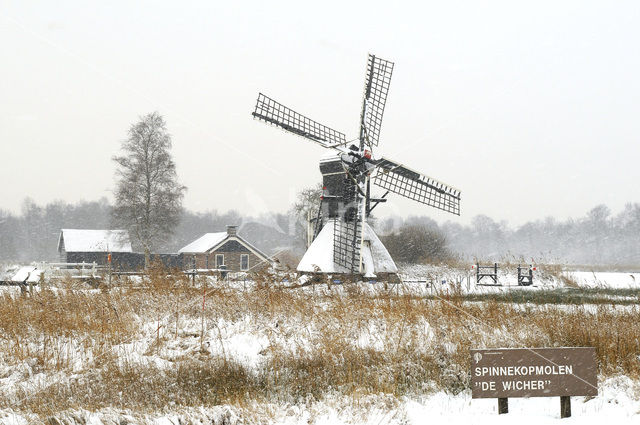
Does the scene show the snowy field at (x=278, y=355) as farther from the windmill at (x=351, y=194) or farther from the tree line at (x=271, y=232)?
the tree line at (x=271, y=232)

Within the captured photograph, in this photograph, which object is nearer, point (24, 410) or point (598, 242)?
point (24, 410)

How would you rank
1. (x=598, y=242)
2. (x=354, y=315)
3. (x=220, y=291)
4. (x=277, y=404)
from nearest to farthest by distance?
(x=277, y=404), (x=354, y=315), (x=220, y=291), (x=598, y=242)

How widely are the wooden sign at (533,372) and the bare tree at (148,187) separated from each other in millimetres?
31507

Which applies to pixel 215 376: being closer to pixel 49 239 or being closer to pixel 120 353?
pixel 120 353

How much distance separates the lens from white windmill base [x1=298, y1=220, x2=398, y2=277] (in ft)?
64.5

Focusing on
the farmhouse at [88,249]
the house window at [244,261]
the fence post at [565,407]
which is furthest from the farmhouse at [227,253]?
the fence post at [565,407]

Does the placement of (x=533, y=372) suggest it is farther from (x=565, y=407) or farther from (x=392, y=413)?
(x=392, y=413)

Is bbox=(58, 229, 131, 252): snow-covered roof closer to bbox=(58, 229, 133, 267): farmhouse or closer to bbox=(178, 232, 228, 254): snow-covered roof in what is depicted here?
bbox=(58, 229, 133, 267): farmhouse

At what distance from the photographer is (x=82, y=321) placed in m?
9.56

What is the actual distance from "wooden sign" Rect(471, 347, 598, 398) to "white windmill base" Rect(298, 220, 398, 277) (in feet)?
42.8

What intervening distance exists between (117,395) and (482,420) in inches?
198

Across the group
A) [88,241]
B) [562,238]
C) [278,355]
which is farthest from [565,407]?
[562,238]

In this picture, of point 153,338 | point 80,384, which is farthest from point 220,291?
point 80,384

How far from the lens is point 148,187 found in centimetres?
3556
